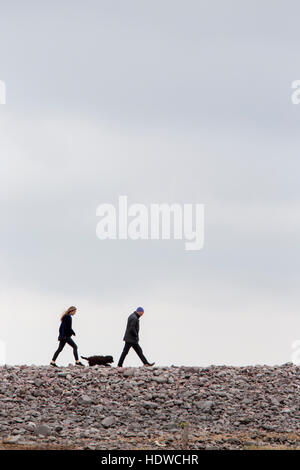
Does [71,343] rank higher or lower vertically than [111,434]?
higher

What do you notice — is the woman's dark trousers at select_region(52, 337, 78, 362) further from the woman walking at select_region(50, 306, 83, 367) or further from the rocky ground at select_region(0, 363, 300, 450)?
the rocky ground at select_region(0, 363, 300, 450)

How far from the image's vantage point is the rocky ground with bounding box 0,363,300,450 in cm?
2748

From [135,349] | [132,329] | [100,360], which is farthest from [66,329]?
[135,349]

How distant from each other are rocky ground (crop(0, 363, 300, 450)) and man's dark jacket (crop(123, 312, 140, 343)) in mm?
1184

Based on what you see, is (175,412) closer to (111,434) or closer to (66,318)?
(111,434)

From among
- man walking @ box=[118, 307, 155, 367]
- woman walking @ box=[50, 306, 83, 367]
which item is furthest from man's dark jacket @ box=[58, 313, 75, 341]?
man walking @ box=[118, 307, 155, 367]

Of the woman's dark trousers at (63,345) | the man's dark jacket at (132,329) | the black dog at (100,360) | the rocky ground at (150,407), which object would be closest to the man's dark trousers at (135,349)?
the man's dark jacket at (132,329)

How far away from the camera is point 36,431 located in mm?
28203

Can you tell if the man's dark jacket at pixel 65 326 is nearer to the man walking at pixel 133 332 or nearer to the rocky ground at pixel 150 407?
the rocky ground at pixel 150 407

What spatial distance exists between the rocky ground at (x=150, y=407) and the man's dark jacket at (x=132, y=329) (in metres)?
1.18

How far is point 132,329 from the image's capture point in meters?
36.5

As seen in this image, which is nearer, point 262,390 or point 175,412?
point 175,412

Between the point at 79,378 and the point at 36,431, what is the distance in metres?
6.89
